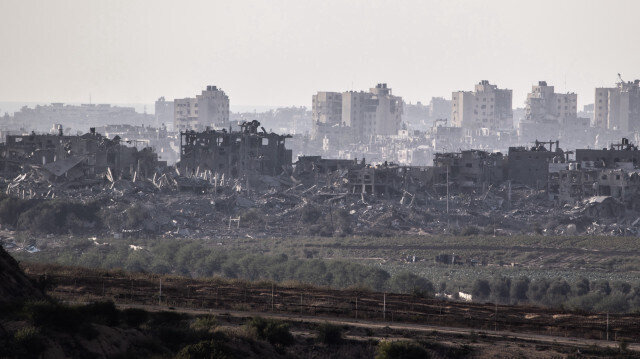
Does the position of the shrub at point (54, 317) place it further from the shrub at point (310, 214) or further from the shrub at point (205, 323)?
the shrub at point (310, 214)

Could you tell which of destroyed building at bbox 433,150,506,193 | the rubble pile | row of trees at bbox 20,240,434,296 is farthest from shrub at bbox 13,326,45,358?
destroyed building at bbox 433,150,506,193

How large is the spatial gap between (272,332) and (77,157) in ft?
226

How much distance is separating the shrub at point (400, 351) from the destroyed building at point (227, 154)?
251 feet

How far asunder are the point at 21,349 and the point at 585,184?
75.8 meters

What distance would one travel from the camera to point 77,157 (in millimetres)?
90562

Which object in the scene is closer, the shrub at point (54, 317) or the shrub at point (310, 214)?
the shrub at point (54, 317)

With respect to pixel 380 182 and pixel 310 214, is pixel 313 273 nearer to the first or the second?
pixel 310 214

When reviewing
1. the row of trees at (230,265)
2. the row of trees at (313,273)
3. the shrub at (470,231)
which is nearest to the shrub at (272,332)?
the row of trees at (313,273)

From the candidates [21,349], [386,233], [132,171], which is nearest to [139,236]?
[386,233]

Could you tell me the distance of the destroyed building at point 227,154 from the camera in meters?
101

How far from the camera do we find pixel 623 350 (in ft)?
80.4

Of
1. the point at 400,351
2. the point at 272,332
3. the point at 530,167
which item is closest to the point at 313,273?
the point at 272,332

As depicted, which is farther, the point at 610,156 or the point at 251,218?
the point at 610,156

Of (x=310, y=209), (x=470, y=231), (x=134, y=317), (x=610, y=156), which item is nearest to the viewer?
(x=134, y=317)
